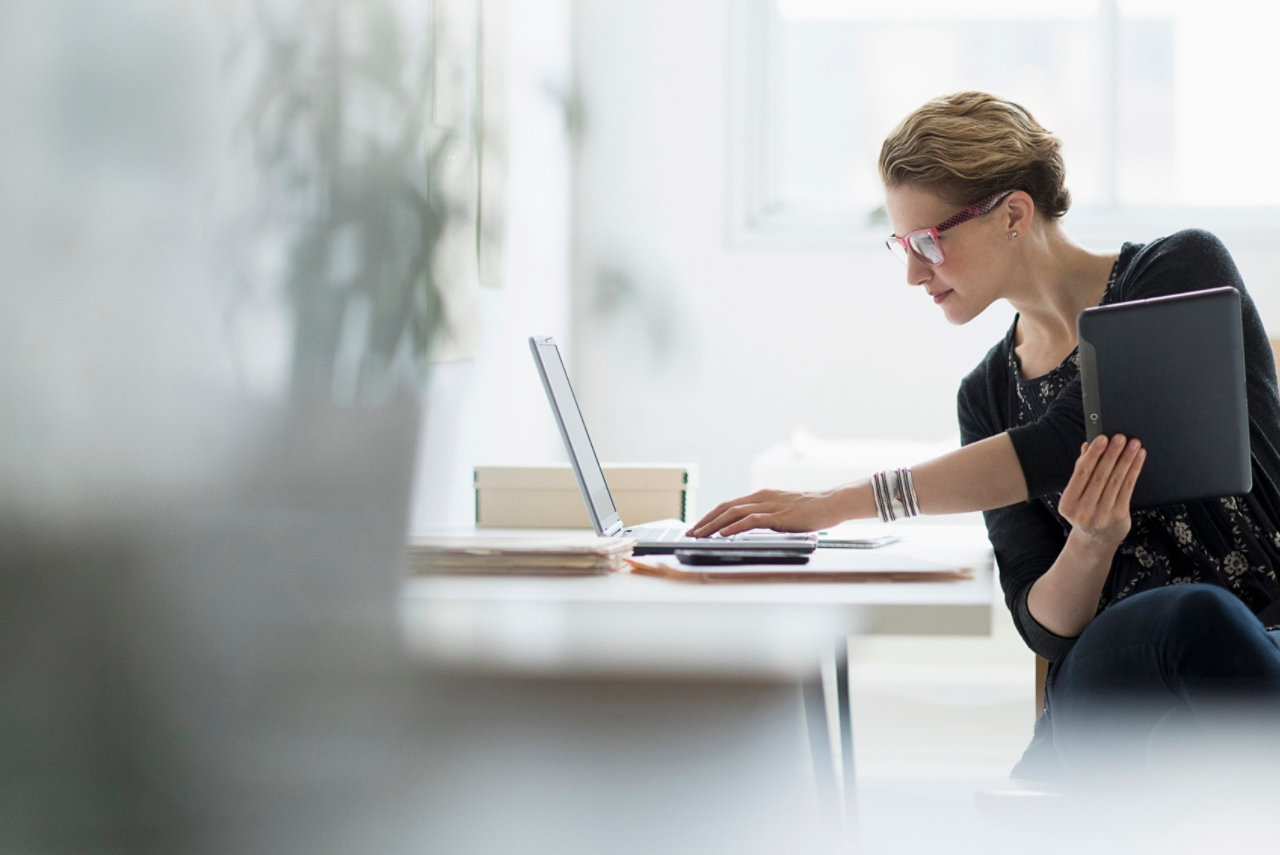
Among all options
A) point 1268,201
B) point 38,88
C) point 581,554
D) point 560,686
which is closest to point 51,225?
point 38,88

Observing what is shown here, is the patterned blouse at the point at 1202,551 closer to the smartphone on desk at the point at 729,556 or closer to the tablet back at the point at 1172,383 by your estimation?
the tablet back at the point at 1172,383

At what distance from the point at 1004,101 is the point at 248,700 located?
3.43 feet

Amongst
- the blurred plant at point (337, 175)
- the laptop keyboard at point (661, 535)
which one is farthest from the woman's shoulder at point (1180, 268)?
the blurred plant at point (337, 175)

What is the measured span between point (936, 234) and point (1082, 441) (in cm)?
25

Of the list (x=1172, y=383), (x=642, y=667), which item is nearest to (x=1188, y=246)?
(x=1172, y=383)

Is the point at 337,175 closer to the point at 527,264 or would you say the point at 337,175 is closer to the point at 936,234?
the point at 936,234

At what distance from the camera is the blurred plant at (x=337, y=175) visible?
0.27 meters

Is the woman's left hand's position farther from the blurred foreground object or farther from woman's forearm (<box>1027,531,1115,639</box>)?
the blurred foreground object

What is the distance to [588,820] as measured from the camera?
1.25 feet

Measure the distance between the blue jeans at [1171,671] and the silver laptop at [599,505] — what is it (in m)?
0.25

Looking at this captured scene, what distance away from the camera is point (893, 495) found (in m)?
1.05

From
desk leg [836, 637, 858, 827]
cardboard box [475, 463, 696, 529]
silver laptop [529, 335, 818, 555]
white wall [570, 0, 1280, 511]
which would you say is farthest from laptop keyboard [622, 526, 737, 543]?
white wall [570, 0, 1280, 511]

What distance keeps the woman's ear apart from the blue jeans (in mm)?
398

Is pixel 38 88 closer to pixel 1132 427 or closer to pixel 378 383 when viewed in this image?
pixel 378 383
